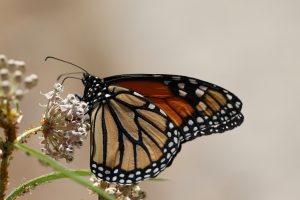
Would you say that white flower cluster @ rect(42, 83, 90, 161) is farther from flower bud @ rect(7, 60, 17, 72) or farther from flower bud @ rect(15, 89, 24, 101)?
flower bud @ rect(15, 89, 24, 101)

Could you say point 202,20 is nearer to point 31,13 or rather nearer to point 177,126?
point 31,13

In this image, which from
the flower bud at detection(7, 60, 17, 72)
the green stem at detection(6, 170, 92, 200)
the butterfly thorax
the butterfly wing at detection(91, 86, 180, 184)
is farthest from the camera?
the butterfly thorax

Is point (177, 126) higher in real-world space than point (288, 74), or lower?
lower

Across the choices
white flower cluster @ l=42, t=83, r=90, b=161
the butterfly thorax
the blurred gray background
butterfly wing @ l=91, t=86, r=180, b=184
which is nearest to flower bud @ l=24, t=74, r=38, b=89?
white flower cluster @ l=42, t=83, r=90, b=161

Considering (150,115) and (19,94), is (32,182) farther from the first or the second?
(150,115)

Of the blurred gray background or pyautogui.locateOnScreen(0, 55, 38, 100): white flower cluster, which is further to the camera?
the blurred gray background

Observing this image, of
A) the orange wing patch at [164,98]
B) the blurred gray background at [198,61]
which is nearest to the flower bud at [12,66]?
the orange wing patch at [164,98]

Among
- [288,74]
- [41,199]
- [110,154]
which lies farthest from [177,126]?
[288,74]

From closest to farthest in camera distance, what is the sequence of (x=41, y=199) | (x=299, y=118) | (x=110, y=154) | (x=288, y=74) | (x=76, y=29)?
(x=110, y=154) < (x=41, y=199) < (x=299, y=118) < (x=288, y=74) < (x=76, y=29)
